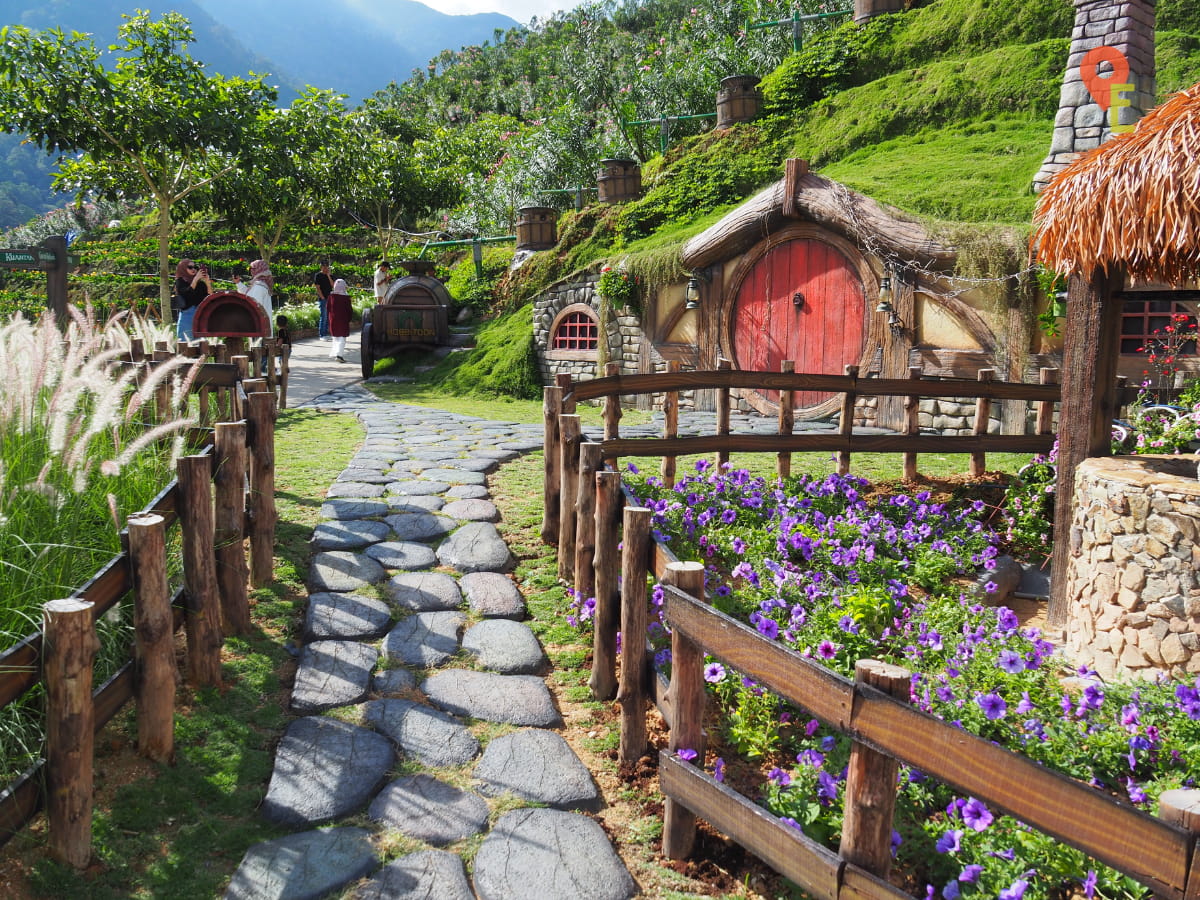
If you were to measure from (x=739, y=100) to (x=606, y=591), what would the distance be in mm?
15326

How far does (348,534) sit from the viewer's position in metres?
5.38

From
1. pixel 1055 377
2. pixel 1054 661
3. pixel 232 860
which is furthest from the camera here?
pixel 1055 377

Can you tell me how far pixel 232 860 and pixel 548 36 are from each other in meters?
75.4

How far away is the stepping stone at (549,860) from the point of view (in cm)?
240

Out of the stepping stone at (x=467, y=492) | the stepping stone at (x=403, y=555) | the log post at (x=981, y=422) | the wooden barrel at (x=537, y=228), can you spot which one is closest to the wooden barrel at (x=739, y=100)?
the wooden barrel at (x=537, y=228)

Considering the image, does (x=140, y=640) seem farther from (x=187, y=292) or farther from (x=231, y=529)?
(x=187, y=292)

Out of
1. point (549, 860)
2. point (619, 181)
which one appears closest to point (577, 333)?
point (619, 181)

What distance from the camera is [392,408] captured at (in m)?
11.9

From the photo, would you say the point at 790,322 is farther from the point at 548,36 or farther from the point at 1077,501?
the point at 548,36

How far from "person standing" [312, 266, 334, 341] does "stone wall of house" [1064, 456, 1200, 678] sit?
59.8 ft

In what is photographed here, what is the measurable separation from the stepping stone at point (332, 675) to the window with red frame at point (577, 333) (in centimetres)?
1020

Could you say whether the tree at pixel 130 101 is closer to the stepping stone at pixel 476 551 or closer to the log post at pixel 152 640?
the stepping stone at pixel 476 551

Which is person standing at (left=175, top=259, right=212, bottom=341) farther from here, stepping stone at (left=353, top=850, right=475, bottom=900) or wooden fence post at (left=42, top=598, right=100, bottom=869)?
stepping stone at (left=353, top=850, right=475, bottom=900)

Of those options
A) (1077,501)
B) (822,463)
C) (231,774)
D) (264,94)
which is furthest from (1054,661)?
(264,94)
